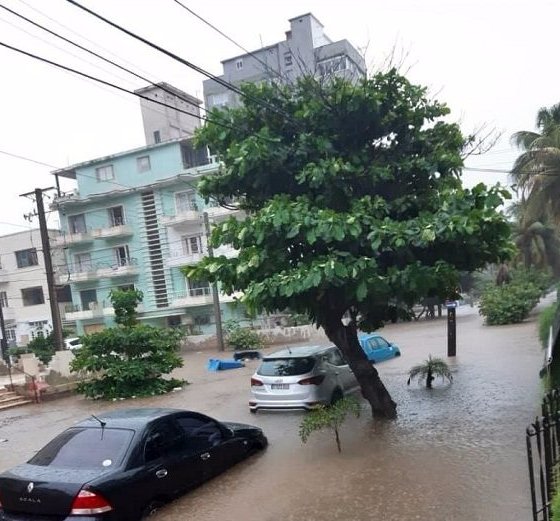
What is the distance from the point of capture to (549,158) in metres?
24.6

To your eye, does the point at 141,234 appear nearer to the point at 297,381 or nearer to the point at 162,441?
the point at 297,381

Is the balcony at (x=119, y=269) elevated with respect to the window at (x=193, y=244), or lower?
lower

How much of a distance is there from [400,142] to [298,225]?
2.93 m

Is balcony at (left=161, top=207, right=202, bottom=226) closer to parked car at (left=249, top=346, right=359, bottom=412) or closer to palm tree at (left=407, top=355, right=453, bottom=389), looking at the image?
palm tree at (left=407, top=355, right=453, bottom=389)

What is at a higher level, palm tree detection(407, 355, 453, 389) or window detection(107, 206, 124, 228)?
window detection(107, 206, 124, 228)

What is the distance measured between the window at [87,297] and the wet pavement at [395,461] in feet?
89.2

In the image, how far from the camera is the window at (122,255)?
39.5 metres

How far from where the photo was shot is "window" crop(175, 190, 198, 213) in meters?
A: 36.6

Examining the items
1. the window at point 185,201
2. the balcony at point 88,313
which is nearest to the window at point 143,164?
the window at point 185,201

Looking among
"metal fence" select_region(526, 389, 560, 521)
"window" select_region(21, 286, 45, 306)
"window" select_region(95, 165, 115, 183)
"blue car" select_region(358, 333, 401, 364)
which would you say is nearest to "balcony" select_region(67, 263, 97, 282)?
"window" select_region(21, 286, 45, 306)

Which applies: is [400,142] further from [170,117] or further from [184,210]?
[170,117]

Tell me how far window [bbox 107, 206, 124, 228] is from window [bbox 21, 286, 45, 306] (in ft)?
33.6

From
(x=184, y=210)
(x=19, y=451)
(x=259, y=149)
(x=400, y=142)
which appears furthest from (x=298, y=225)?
(x=184, y=210)

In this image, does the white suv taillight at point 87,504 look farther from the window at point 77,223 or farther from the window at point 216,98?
the window at point 216,98
